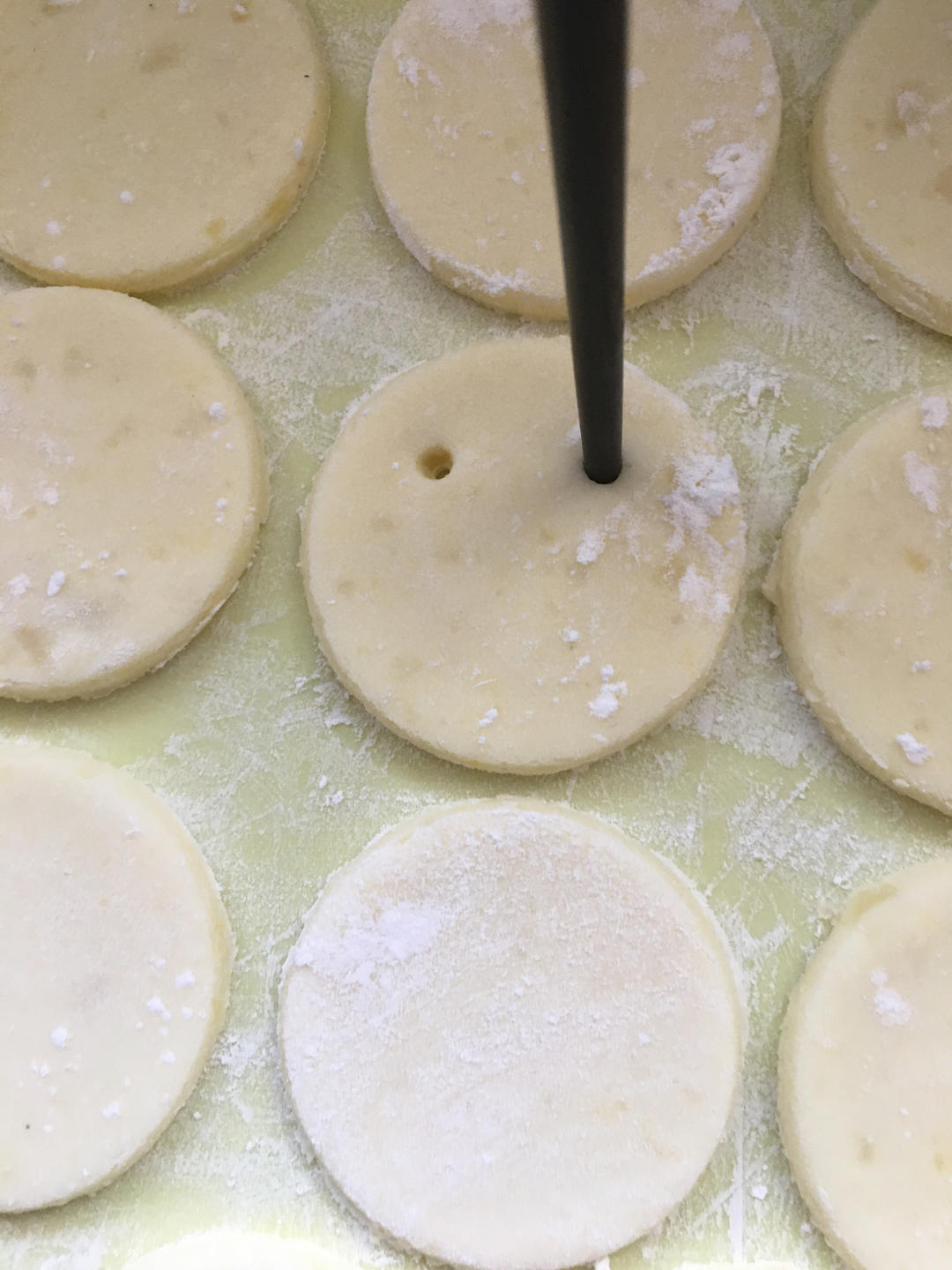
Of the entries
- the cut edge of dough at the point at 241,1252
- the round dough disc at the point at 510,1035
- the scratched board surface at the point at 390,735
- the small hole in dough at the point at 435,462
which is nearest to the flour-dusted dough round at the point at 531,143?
the scratched board surface at the point at 390,735

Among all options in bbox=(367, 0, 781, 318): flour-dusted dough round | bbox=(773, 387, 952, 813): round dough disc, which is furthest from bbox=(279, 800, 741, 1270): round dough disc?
bbox=(367, 0, 781, 318): flour-dusted dough round

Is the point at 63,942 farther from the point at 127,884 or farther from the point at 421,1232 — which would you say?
the point at 421,1232

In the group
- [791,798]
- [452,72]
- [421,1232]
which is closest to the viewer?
[421,1232]

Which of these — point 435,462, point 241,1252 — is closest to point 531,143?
point 435,462

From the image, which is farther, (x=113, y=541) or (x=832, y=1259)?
(x=113, y=541)

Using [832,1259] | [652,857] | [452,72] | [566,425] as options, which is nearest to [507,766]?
[652,857]

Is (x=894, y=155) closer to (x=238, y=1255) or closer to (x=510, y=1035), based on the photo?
(x=510, y=1035)
